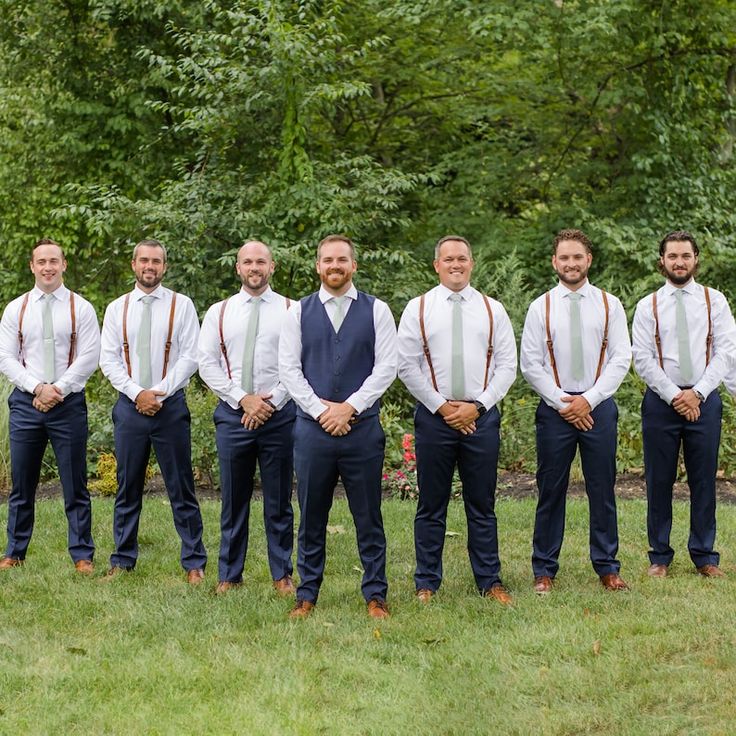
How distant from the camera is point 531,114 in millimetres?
15203

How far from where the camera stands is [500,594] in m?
6.49

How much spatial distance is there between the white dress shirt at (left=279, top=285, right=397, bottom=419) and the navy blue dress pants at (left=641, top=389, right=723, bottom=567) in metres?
1.98

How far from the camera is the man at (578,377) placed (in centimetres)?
660

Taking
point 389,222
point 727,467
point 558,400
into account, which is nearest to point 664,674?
point 558,400

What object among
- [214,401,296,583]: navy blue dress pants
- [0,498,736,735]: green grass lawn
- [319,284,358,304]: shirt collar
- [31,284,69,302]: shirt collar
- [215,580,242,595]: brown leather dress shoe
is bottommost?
[0,498,736,735]: green grass lawn

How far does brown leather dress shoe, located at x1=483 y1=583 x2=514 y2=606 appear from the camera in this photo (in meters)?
6.41

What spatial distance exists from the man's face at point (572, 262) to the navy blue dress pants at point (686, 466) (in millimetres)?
990

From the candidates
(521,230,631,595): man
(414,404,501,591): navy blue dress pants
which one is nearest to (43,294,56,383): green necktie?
(414,404,501,591): navy blue dress pants

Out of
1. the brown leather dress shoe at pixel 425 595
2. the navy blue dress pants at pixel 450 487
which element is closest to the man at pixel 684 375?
the navy blue dress pants at pixel 450 487

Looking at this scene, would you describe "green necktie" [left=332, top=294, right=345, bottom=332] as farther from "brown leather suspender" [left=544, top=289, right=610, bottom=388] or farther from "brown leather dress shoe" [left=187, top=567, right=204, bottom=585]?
"brown leather dress shoe" [left=187, top=567, right=204, bottom=585]

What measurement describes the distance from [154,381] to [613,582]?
10.9 feet

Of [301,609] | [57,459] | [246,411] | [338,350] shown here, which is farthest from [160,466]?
[338,350]

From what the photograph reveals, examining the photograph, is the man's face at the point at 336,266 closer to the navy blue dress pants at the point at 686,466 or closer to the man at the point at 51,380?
the man at the point at 51,380

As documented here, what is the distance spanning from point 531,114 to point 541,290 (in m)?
2.77
